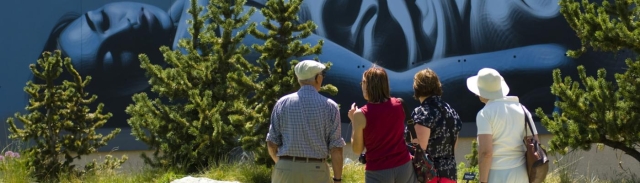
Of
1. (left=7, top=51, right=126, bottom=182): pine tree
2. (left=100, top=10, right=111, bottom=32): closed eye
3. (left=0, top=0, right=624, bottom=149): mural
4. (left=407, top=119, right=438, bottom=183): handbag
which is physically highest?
(left=100, top=10, right=111, bottom=32): closed eye

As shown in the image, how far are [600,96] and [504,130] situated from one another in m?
3.59

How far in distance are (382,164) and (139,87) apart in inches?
320

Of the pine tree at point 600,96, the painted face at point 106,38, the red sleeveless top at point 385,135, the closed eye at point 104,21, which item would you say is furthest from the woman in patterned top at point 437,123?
the closed eye at point 104,21

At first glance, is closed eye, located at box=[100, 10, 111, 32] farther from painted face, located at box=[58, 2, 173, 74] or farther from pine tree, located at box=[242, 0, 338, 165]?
pine tree, located at box=[242, 0, 338, 165]

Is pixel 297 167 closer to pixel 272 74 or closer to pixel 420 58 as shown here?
pixel 272 74

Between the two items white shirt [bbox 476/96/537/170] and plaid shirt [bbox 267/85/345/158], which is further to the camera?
plaid shirt [bbox 267/85/345/158]

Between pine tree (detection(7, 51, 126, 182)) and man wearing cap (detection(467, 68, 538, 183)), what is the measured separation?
6.89 metres

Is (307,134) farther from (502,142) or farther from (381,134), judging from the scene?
(502,142)

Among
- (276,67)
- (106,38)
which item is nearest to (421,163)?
(276,67)

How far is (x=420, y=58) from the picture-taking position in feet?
42.5

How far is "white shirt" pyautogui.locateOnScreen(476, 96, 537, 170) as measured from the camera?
5523mm

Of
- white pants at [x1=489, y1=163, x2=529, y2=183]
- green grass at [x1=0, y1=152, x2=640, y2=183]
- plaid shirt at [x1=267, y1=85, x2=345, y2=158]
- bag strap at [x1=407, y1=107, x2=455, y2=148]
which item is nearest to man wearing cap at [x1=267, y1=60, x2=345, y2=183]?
plaid shirt at [x1=267, y1=85, x2=345, y2=158]

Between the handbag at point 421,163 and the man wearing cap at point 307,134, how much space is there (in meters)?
0.52

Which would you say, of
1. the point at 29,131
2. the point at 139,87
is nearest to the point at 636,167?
the point at 139,87
